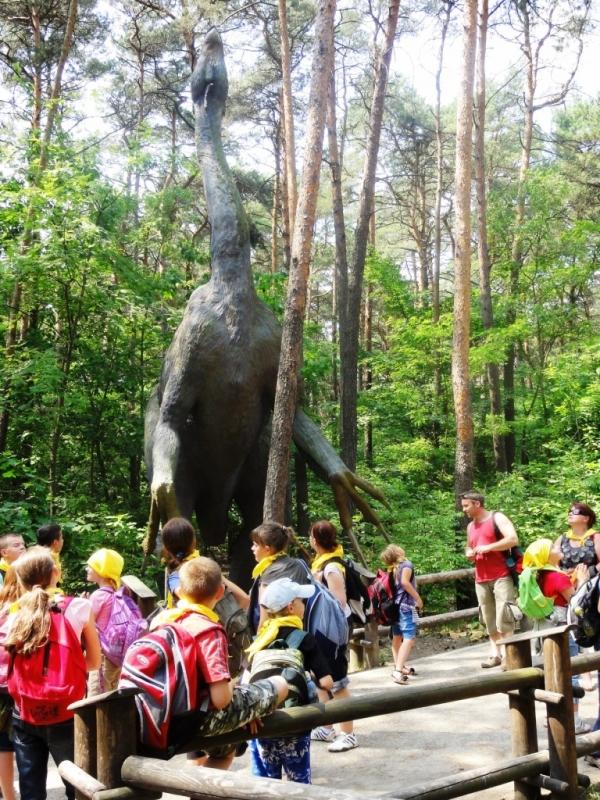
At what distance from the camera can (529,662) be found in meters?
3.45

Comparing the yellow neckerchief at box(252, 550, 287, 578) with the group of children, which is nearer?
the group of children

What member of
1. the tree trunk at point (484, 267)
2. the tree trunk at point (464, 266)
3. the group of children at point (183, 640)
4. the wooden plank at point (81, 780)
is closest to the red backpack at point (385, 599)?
the group of children at point (183, 640)

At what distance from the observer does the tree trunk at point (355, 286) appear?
10.3 m

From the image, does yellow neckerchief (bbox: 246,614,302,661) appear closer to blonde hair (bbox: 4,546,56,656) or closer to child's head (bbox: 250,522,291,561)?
child's head (bbox: 250,522,291,561)

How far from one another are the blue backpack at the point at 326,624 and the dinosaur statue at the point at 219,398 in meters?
2.22

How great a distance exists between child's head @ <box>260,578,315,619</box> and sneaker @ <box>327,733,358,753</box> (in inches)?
65.9

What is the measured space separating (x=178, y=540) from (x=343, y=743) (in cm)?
164

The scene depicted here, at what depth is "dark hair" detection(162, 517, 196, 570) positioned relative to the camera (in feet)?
12.1

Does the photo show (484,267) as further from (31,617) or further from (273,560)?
(31,617)

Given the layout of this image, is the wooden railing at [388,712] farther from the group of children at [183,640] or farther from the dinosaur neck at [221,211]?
the dinosaur neck at [221,211]

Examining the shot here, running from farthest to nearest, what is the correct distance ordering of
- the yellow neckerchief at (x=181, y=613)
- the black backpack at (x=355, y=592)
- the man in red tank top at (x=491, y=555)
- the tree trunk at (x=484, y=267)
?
the tree trunk at (x=484, y=267), the man in red tank top at (x=491, y=555), the black backpack at (x=355, y=592), the yellow neckerchief at (x=181, y=613)

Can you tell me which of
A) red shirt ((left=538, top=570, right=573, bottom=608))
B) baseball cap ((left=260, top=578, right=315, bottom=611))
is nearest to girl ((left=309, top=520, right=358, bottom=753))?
baseball cap ((left=260, top=578, right=315, bottom=611))

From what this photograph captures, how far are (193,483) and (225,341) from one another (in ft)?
4.08

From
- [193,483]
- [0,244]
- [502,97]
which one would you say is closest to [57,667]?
[193,483]
